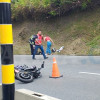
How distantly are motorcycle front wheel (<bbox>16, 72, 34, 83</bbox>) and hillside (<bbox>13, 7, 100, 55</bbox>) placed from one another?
9292 mm

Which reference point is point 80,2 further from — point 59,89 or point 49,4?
point 59,89

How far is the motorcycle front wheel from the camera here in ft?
25.5

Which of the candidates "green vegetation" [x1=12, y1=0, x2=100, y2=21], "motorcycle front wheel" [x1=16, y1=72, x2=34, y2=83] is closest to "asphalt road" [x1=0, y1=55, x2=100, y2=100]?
"motorcycle front wheel" [x1=16, y1=72, x2=34, y2=83]

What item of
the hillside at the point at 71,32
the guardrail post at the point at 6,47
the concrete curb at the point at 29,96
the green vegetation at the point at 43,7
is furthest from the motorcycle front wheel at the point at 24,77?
the green vegetation at the point at 43,7

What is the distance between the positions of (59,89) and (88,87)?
845 millimetres

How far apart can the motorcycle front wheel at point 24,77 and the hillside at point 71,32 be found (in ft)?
30.5

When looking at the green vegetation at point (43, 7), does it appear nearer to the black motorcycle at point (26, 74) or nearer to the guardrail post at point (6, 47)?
the black motorcycle at point (26, 74)

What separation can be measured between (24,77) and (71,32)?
13666 millimetres

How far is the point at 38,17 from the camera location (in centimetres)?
2536

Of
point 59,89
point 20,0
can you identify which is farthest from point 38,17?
point 59,89

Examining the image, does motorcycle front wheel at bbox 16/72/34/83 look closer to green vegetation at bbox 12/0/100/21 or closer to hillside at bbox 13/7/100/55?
hillside at bbox 13/7/100/55

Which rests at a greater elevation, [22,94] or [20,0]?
[20,0]

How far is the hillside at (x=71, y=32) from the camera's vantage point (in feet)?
62.0

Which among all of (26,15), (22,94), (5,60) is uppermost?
(26,15)
